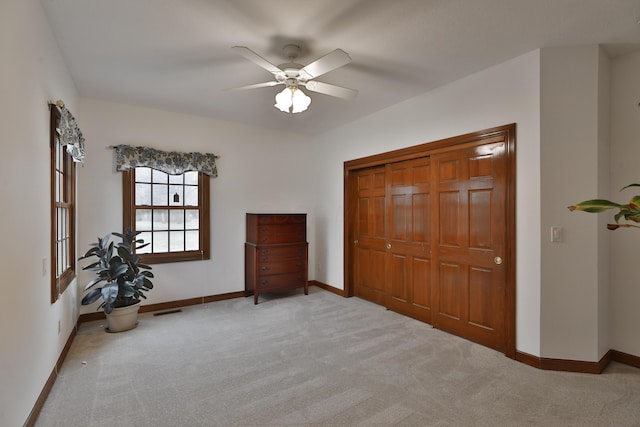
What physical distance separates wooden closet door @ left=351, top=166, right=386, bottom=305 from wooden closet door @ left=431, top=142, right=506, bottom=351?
922 millimetres

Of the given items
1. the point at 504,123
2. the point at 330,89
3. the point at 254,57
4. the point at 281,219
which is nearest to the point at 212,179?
the point at 281,219

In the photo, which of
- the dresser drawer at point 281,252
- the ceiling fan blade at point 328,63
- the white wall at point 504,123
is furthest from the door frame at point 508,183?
the dresser drawer at point 281,252

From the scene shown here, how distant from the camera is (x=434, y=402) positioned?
2152 mm

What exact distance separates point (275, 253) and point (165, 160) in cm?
195

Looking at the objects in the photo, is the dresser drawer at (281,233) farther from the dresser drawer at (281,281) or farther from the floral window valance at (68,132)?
the floral window valance at (68,132)

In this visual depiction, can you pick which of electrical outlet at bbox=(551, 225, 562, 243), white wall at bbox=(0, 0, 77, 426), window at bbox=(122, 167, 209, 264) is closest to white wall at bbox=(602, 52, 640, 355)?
electrical outlet at bbox=(551, 225, 562, 243)

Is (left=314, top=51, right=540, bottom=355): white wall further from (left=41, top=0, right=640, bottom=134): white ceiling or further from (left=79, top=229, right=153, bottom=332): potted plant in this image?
(left=79, top=229, right=153, bottom=332): potted plant

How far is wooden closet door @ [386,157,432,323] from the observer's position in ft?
12.0

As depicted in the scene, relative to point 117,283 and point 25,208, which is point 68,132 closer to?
point 25,208

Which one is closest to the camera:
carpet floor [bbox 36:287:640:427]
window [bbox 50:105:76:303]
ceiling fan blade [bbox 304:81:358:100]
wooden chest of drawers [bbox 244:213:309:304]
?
carpet floor [bbox 36:287:640:427]

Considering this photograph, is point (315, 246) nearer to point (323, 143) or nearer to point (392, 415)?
point (323, 143)

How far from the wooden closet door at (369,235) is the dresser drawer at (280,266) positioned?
0.85 meters

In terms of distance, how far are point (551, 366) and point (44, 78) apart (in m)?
4.53

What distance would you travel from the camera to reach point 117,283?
132 inches
